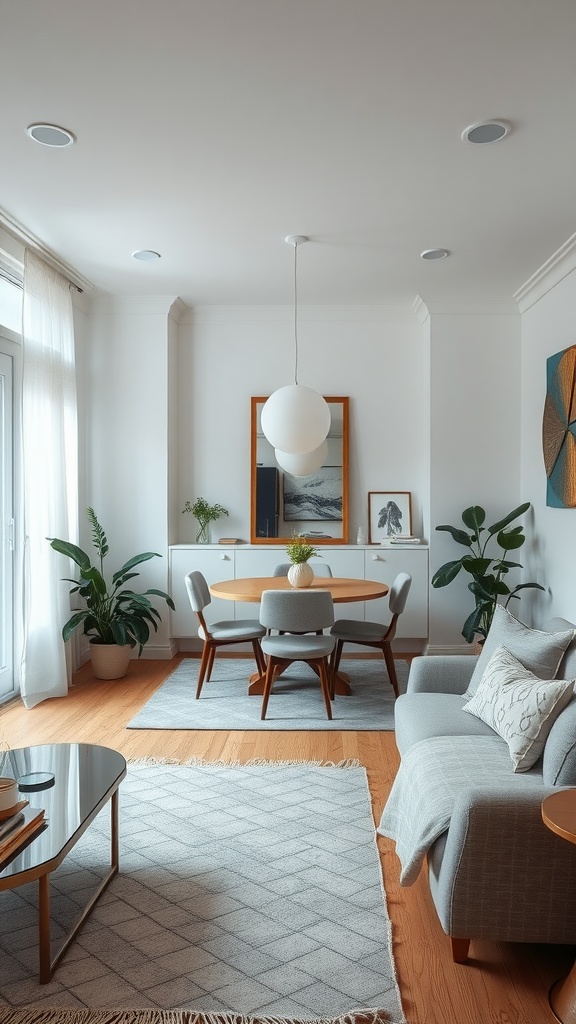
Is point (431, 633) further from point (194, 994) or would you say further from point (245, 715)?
point (194, 994)

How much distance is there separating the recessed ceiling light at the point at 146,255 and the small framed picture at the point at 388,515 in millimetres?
2541

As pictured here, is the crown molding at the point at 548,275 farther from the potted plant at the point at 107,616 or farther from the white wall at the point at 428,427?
the potted plant at the point at 107,616

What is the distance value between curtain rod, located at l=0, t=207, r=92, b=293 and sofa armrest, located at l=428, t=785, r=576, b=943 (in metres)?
3.76

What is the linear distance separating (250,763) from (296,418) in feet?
6.55

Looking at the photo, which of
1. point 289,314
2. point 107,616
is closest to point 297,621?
point 107,616

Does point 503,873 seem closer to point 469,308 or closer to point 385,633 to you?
point 385,633

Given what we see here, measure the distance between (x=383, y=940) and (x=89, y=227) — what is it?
150 inches

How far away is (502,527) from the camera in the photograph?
540 centimetres

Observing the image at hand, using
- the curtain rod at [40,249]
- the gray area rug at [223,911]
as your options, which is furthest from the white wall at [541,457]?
the curtain rod at [40,249]

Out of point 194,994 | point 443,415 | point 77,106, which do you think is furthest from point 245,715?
point 77,106

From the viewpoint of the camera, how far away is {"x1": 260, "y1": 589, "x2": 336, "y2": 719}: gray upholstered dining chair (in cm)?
415

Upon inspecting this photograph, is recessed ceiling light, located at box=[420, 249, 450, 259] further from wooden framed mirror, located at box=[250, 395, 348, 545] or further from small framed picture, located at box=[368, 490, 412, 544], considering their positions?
small framed picture, located at box=[368, 490, 412, 544]

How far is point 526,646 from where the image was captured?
2930 mm

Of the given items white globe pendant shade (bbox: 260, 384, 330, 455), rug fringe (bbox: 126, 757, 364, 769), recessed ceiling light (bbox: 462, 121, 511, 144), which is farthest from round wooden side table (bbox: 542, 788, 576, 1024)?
white globe pendant shade (bbox: 260, 384, 330, 455)
